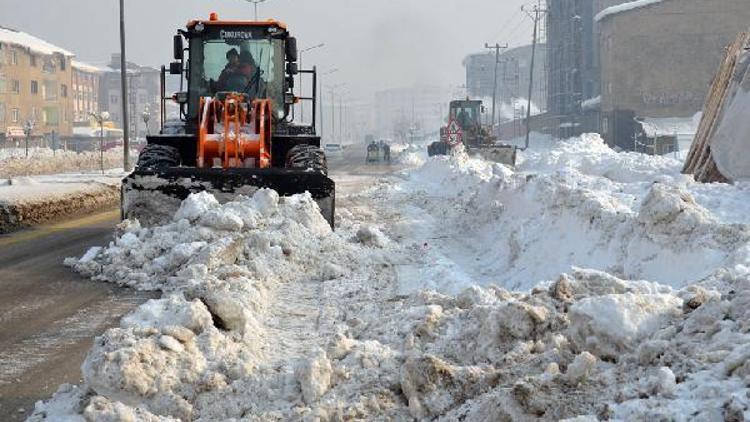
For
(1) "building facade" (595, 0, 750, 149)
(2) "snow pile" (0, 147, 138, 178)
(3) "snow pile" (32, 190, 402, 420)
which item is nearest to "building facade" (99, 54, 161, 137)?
(2) "snow pile" (0, 147, 138, 178)

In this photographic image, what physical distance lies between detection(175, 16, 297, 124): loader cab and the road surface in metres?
3.13

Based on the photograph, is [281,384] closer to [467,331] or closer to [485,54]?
[467,331]

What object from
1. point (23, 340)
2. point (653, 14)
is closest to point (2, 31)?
point (653, 14)

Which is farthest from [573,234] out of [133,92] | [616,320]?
[133,92]

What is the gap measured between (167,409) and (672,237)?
4.96 metres

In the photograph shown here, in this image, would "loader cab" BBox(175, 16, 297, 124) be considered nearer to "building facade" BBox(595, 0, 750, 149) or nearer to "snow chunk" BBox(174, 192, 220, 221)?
"snow chunk" BBox(174, 192, 220, 221)

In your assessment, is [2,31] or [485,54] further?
[485,54]

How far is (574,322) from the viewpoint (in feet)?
14.3

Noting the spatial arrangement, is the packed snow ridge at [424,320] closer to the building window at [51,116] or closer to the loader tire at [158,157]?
the loader tire at [158,157]

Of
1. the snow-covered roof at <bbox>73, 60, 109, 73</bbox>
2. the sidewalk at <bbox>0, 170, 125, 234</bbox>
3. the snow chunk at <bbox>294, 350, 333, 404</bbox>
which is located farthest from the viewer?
the snow-covered roof at <bbox>73, 60, 109, 73</bbox>

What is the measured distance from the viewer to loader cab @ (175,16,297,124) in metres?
13.5

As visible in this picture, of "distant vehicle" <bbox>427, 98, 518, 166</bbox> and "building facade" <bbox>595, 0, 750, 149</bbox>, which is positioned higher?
"building facade" <bbox>595, 0, 750, 149</bbox>

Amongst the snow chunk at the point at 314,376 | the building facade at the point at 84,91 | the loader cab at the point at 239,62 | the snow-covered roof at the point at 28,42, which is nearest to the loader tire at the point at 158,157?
the loader cab at the point at 239,62

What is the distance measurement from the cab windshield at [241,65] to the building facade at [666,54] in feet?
145
